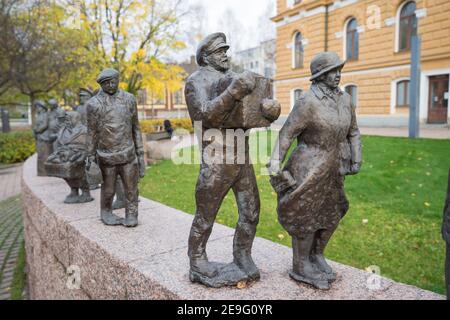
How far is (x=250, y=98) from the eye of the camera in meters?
2.50

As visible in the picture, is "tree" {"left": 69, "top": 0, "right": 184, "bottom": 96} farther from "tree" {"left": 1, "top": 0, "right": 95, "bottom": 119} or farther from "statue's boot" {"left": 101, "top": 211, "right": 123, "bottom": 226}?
→ "statue's boot" {"left": 101, "top": 211, "right": 123, "bottom": 226}

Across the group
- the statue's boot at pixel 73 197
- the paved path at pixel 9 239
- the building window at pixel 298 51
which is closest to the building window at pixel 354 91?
the building window at pixel 298 51

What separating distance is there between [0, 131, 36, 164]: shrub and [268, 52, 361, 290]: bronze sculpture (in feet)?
54.6

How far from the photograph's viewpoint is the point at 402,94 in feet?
62.7

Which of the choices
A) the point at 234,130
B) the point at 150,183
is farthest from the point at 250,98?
the point at 150,183

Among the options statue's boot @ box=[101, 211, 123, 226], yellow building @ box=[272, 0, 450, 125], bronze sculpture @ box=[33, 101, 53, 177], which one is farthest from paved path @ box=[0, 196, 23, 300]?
yellow building @ box=[272, 0, 450, 125]

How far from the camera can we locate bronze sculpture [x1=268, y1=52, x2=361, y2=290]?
2.55 metres

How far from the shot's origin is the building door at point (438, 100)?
57.6 feet

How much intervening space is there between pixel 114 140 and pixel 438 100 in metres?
17.8

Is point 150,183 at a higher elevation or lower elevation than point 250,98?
lower

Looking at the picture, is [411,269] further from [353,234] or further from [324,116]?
[324,116]

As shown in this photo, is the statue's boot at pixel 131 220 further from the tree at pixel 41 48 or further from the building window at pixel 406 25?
the building window at pixel 406 25

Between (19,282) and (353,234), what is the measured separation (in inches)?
208

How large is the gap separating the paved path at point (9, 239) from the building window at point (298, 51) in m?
18.3
